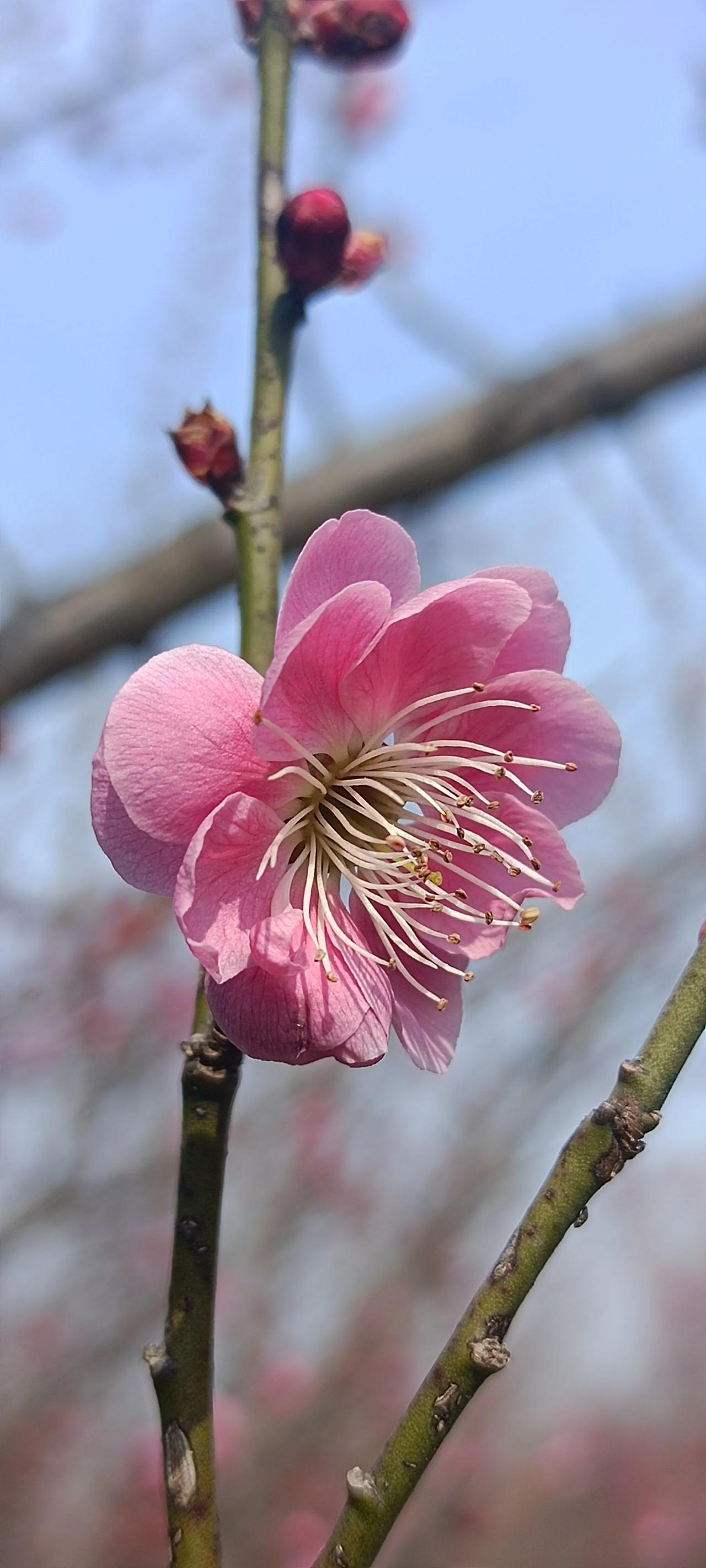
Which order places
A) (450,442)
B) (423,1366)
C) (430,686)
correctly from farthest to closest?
(423,1366)
(450,442)
(430,686)

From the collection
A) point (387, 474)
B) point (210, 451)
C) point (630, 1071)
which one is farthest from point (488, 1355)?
point (387, 474)

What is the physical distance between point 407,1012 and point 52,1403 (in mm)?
3721

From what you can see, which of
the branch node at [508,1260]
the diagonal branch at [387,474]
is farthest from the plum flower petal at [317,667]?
the diagonal branch at [387,474]

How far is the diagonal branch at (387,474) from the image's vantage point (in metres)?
2.50

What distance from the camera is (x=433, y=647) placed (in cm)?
85

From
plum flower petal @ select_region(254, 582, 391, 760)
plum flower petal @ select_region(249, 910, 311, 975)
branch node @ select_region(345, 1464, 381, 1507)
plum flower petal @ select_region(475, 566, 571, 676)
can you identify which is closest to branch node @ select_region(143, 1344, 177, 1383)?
branch node @ select_region(345, 1464, 381, 1507)

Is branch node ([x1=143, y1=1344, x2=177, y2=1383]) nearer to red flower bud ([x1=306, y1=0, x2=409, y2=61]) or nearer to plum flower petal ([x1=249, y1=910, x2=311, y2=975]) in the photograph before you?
plum flower petal ([x1=249, y1=910, x2=311, y2=975])

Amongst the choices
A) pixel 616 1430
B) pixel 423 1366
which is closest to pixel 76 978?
pixel 423 1366

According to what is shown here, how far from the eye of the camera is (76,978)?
13.4ft

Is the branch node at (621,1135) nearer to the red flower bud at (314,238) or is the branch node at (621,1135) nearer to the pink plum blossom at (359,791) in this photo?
the pink plum blossom at (359,791)

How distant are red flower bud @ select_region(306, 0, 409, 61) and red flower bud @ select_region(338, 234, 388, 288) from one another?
0.18m

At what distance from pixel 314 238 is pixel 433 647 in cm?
39

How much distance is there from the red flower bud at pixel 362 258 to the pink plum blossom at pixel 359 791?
0.46 m

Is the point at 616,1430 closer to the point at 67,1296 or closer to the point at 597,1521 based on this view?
the point at 597,1521
